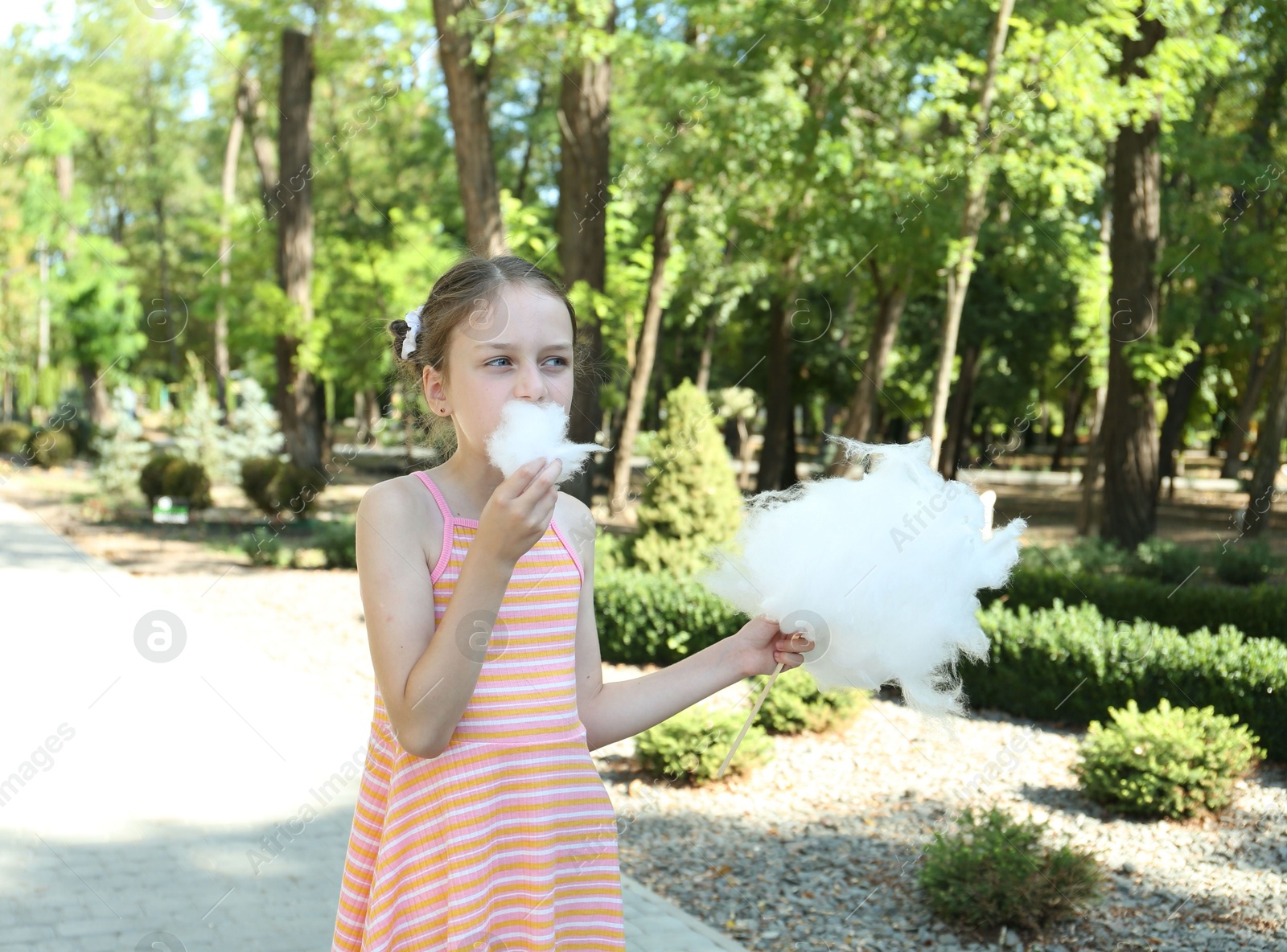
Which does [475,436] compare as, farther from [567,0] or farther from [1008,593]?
[567,0]

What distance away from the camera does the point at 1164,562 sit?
13.4 meters

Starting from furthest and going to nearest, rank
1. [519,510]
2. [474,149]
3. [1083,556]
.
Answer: [1083,556], [474,149], [519,510]

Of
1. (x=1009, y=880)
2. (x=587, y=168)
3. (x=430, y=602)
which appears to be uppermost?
(x=587, y=168)

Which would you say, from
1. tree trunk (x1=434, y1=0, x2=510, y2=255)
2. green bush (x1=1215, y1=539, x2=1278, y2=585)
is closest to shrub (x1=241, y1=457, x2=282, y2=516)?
tree trunk (x1=434, y1=0, x2=510, y2=255)

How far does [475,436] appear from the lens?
1813mm

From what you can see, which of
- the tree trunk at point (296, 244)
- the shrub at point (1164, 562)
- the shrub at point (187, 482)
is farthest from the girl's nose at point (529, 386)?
the shrub at point (187, 482)

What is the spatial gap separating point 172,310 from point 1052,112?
162ft

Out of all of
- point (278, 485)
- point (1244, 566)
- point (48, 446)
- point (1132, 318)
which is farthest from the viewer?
point (48, 446)

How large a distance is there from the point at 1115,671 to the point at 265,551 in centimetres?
1108

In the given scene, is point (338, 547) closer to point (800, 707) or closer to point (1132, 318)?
point (800, 707)

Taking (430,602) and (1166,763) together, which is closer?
(430,602)

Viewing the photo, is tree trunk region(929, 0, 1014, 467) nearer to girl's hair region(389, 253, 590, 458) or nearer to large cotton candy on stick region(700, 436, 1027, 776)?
large cotton candy on stick region(700, 436, 1027, 776)

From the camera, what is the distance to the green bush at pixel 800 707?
7738 millimetres

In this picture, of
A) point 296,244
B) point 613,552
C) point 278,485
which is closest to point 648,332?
point 296,244
